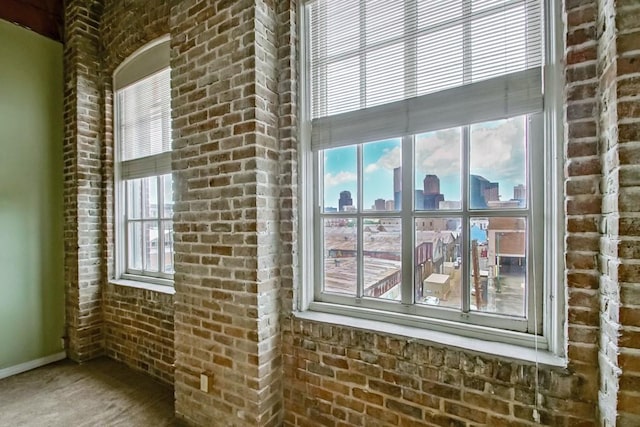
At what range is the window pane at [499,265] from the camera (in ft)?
4.77

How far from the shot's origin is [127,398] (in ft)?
8.13

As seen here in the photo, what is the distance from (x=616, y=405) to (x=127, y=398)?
3153 mm

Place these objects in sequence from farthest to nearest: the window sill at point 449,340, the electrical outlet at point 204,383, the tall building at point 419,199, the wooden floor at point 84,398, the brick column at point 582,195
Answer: the wooden floor at point 84,398 < the electrical outlet at point 204,383 < the tall building at point 419,199 < the window sill at point 449,340 < the brick column at point 582,195

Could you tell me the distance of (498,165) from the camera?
1.50 metres

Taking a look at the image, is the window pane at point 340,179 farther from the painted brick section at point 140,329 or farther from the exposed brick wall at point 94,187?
the exposed brick wall at point 94,187

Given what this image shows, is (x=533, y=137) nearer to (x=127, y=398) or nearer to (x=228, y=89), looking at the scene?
(x=228, y=89)

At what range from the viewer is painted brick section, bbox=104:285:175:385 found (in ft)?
8.79

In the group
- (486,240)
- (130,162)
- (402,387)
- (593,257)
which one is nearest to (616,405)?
(593,257)

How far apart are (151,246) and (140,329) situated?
81 centimetres

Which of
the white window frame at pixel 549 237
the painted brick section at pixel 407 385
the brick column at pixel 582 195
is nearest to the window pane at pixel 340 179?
the white window frame at pixel 549 237

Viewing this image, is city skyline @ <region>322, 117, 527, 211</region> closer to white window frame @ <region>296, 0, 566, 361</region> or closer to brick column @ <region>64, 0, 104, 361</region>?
white window frame @ <region>296, 0, 566, 361</region>

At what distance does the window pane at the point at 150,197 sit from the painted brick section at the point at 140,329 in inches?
30.7

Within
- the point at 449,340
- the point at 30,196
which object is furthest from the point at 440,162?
the point at 30,196

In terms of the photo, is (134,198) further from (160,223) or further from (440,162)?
(440,162)
